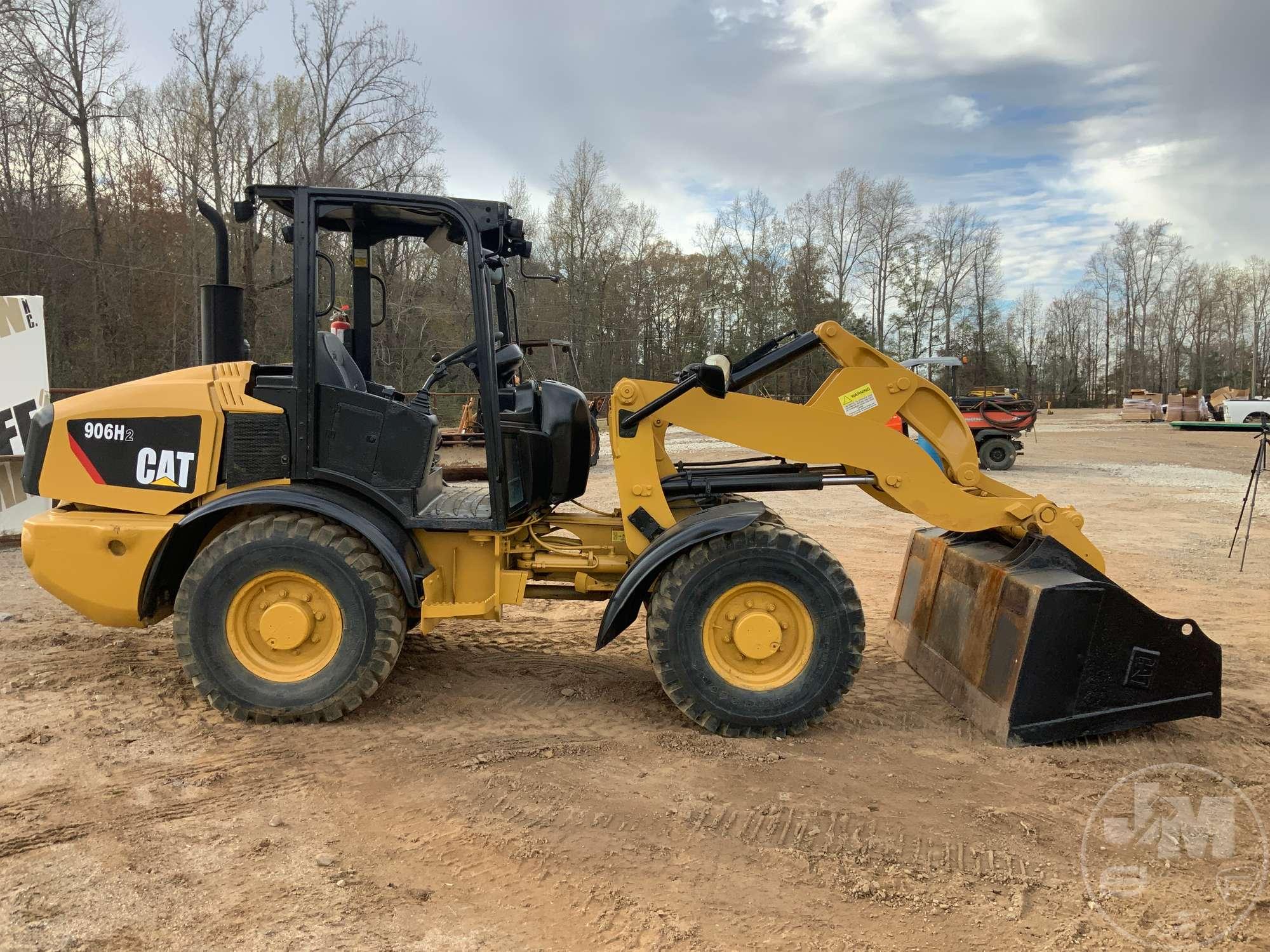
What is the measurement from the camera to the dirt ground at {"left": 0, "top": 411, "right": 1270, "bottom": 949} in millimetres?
2635

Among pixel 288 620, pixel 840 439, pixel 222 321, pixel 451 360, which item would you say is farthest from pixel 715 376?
pixel 222 321

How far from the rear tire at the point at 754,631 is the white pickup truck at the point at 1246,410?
105 feet

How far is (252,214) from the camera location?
4.20 metres

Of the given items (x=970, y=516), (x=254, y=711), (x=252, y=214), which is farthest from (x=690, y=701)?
(x=252, y=214)

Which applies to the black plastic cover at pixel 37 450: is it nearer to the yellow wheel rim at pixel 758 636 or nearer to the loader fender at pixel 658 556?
the loader fender at pixel 658 556

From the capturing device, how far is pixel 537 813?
3338 mm

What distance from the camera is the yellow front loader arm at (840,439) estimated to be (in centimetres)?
436

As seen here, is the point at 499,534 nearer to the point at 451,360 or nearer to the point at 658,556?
the point at 658,556

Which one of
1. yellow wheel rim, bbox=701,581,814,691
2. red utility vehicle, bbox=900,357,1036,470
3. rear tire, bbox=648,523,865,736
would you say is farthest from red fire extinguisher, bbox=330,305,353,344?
red utility vehicle, bbox=900,357,1036,470

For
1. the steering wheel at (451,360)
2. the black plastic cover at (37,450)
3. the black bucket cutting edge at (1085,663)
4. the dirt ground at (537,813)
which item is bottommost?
the dirt ground at (537,813)

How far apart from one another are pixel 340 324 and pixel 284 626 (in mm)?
1738

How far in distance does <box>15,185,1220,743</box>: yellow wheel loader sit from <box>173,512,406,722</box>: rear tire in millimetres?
12

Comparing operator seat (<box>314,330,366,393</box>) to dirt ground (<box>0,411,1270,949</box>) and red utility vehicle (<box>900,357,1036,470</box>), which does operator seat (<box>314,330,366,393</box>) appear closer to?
dirt ground (<box>0,411,1270,949</box>)

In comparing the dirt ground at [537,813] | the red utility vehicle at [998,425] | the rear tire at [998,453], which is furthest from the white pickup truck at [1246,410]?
the dirt ground at [537,813]
